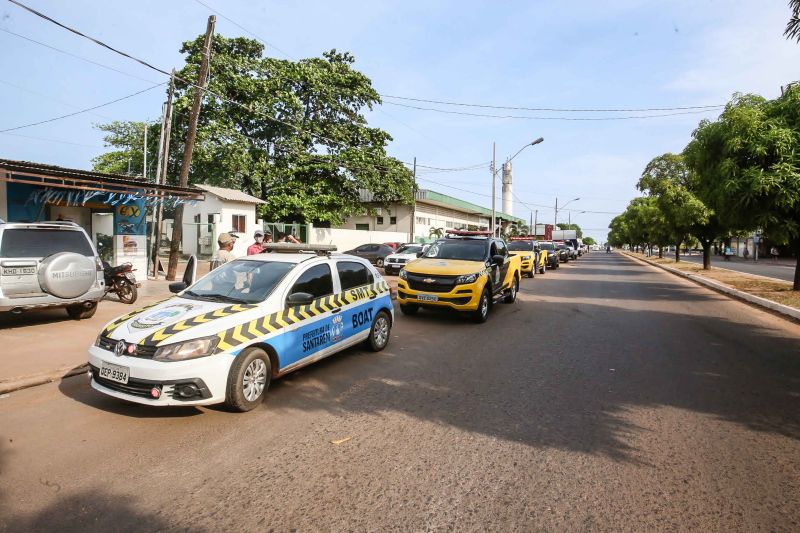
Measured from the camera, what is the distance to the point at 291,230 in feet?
93.9

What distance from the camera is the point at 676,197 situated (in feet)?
83.7

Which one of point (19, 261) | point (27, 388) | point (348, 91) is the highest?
point (348, 91)

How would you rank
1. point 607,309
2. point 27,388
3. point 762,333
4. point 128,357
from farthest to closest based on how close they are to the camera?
point 607,309 → point 762,333 → point 27,388 → point 128,357

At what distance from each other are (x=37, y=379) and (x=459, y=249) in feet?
26.3

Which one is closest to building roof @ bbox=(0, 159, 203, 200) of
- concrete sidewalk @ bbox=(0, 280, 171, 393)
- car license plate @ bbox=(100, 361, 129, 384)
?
concrete sidewalk @ bbox=(0, 280, 171, 393)

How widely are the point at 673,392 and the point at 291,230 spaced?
2570cm

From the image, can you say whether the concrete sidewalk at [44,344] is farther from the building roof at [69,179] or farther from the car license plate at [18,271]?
the building roof at [69,179]

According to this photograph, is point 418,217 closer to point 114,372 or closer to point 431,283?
point 431,283

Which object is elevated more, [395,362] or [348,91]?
[348,91]

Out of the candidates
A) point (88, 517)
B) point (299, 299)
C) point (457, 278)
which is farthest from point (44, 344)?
point (457, 278)

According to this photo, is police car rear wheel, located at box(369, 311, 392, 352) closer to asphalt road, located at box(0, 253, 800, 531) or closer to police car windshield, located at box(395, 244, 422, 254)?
asphalt road, located at box(0, 253, 800, 531)

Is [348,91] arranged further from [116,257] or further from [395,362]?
[395,362]

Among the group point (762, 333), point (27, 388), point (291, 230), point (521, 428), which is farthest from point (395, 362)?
point (291, 230)

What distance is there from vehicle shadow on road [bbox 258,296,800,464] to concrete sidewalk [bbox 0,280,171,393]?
2.93 meters
